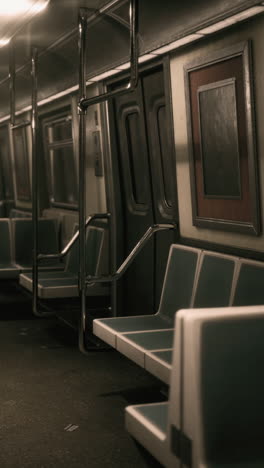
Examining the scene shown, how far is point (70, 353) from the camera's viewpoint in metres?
6.00

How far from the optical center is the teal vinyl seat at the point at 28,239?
8.22m

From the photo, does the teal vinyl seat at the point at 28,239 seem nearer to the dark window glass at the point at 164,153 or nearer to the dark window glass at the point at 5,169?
the dark window glass at the point at 164,153

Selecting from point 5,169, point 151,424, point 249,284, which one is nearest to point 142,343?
point 249,284

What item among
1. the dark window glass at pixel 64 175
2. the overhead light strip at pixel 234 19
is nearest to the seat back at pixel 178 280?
the overhead light strip at pixel 234 19

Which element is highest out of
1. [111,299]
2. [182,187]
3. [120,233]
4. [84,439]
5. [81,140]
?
[81,140]

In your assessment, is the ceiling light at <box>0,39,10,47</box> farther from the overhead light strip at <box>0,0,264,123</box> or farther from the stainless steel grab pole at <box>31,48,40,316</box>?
the overhead light strip at <box>0,0,264,123</box>

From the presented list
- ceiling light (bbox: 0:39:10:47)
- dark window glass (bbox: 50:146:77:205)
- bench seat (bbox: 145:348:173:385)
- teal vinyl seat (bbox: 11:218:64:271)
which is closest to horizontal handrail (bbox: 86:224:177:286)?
bench seat (bbox: 145:348:173:385)

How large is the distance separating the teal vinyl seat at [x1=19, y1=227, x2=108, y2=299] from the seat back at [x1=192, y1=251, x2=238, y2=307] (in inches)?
78.5

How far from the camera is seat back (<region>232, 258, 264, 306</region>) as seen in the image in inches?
153

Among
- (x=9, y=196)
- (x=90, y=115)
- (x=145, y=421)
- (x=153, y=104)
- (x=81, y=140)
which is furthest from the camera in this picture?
(x=9, y=196)

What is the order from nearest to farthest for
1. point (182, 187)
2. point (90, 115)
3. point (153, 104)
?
point (182, 187) → point (153, 104) → point (90, 115)

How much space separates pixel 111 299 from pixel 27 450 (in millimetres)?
2612

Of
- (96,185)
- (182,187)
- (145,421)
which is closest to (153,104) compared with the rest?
(182,187)

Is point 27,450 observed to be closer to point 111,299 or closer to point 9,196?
point 111,299
